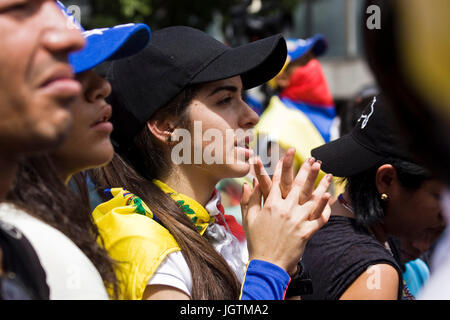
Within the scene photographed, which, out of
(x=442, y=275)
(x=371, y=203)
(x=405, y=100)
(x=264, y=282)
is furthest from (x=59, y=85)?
(x=371, y=203)

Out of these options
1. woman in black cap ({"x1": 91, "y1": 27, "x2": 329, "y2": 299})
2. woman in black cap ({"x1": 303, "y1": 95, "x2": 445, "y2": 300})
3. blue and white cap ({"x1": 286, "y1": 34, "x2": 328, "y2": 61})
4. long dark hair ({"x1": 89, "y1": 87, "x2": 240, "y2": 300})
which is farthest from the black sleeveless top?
blue and white cap ({"x1": 286, "y1": 34, "x2": 328, "y2": 61})

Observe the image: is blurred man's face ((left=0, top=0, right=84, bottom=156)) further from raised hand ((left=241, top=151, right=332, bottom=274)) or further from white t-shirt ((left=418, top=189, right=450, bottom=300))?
raised hand ((left=241, top=151, right=332, bottom=274))

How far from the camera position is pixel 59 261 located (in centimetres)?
136

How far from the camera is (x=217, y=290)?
1833 millimetres

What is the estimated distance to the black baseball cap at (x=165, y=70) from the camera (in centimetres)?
208

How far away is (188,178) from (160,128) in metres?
0.22

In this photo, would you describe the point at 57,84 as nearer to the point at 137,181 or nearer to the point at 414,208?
the point at 137,181

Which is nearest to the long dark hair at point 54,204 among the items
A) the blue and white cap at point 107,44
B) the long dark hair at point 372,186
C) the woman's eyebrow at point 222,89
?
the blue and white cap at point 107,44

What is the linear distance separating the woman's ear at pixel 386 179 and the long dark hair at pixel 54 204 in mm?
1244

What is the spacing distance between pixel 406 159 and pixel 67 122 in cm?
162

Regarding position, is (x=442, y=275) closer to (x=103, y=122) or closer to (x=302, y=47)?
(x=103, y=122)

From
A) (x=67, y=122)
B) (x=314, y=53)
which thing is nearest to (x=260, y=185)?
(x=67, y=122)

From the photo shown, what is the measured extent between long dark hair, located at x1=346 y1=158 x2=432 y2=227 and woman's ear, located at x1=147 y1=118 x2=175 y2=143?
832 millimetres

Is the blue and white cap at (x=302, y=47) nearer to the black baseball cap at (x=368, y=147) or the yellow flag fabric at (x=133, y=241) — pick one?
the black baseball cap at (x=368, y=147)
